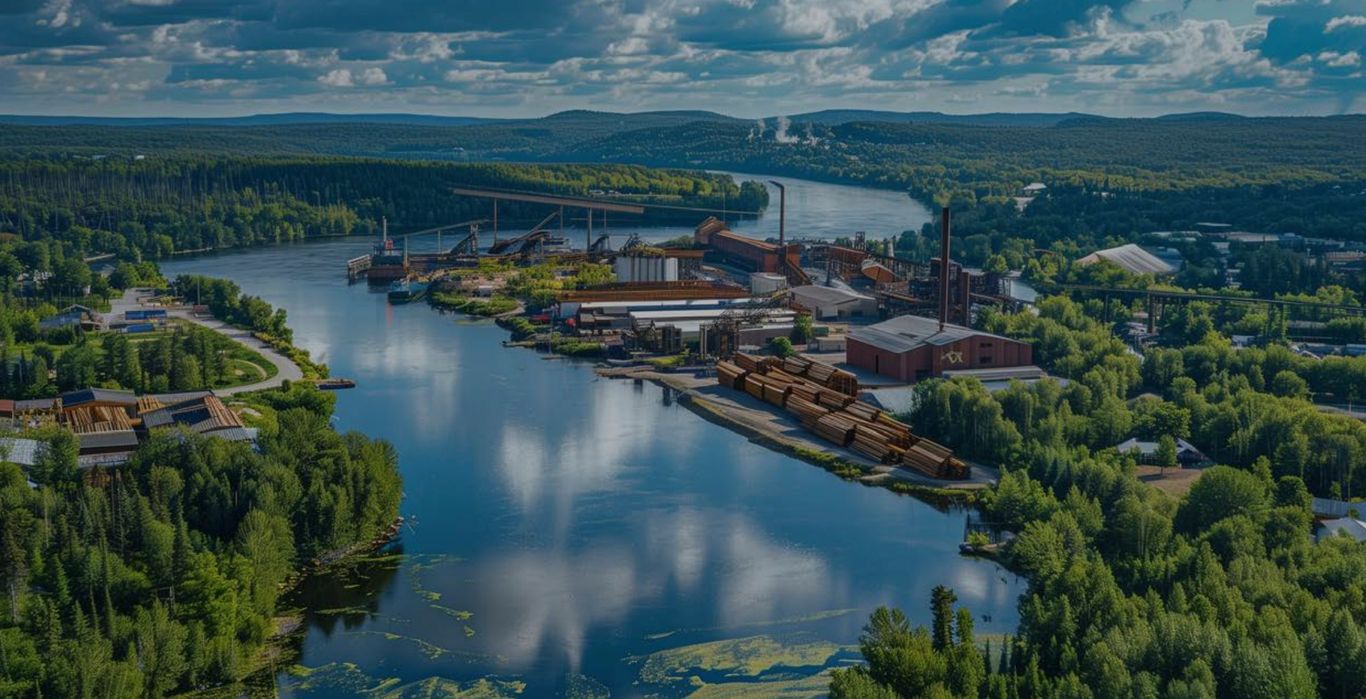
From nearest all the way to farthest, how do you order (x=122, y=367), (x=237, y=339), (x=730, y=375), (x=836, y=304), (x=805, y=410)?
(x=805, y=410) < (x=122, y=367) < (x=730, y=375) < (x=237, y=339) < (x=836, y=304)

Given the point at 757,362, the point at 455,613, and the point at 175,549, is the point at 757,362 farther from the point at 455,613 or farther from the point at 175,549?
the point at 175,549

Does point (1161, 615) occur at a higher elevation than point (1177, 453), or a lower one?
higher

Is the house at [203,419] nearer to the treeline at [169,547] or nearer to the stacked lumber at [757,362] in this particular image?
the treeline at [169,547]

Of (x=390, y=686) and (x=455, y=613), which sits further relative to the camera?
(x=455, y=613)

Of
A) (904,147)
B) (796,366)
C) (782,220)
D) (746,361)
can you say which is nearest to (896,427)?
(796,366)

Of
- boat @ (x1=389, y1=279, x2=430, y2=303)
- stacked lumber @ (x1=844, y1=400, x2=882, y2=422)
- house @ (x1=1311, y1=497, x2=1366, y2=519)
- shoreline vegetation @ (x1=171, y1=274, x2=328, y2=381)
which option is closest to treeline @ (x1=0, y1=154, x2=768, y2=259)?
boat @ (x1=389, y1=279, x2=430, y2=303)

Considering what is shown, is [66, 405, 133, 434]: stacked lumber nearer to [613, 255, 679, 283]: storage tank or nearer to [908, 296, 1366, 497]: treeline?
[908, 296, 1366, 497]: treeline
